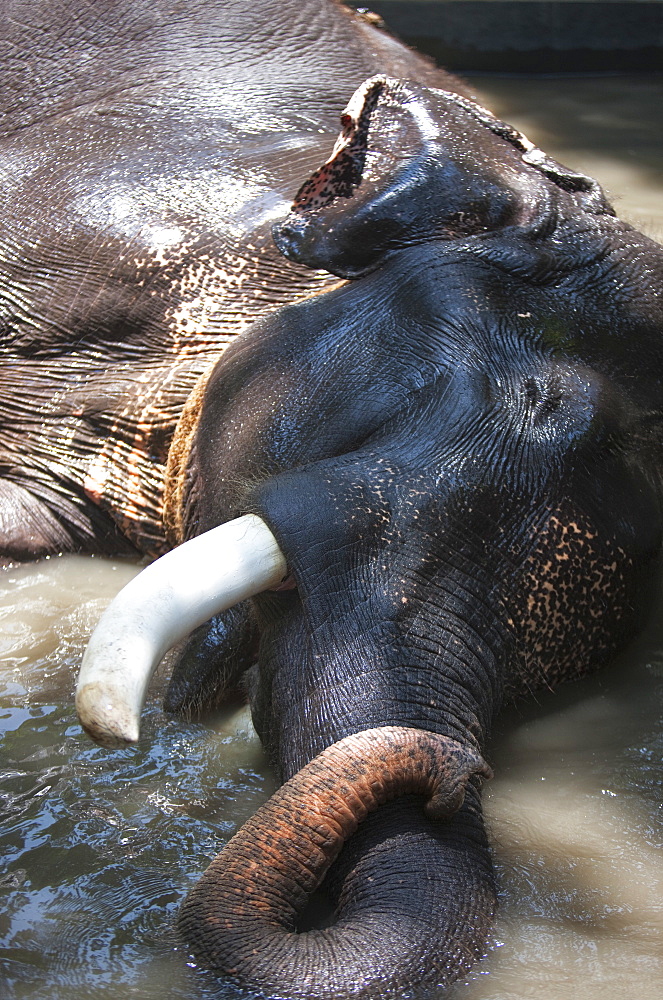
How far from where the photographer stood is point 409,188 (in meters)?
2.87

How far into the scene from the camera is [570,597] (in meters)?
2.39

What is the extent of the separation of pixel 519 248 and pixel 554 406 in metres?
0.47

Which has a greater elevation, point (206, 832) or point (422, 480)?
point (422, 480)

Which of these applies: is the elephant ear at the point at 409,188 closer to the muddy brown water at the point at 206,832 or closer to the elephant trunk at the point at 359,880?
the muddy brown water at the point at 206,832

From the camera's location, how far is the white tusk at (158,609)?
184cm

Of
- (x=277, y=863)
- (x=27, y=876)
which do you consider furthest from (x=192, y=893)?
(x=27, y=876)

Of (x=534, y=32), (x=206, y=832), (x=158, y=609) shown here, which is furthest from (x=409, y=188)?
(x=534, y=32)

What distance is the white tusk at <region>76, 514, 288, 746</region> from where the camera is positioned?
1.84 m

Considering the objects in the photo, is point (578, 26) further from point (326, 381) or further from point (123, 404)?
point (326, 381)

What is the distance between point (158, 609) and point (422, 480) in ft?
1.86

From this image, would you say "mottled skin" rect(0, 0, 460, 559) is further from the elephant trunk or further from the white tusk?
the elephant trunk

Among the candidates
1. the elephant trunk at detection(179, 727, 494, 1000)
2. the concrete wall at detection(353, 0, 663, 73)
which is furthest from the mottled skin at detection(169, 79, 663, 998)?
the concrete wall at detection(353, 0, 663, 73)

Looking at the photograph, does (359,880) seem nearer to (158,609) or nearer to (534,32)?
(158,609)

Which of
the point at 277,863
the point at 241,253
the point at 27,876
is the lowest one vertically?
the point at 27,876
